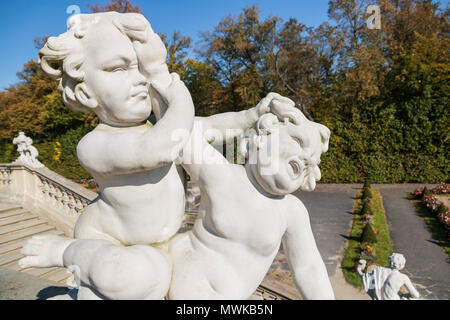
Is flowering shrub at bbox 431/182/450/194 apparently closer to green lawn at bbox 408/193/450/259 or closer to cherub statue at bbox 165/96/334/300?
green lawn at bbox 408/193/450/259

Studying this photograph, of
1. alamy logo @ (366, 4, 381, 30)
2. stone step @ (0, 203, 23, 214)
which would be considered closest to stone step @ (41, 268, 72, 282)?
stone step @ (0, 203, 23, 214)

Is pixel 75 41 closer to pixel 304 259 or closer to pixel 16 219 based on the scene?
pixel 304 259

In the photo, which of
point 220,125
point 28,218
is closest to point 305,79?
point 28,218

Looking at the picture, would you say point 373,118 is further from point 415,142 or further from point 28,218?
point 28,218

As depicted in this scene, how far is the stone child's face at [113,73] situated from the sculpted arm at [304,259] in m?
1.01

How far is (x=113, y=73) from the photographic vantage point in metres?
1.39

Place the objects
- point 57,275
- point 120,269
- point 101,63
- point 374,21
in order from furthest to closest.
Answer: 1. point 374,21
2. point 57,275
3. point 101,63
4. point 120,269

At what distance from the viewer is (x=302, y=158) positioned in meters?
1.41

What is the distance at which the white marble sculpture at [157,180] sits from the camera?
133 centimetres

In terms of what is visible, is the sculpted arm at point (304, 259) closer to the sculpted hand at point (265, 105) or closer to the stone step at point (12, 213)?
the sculpted hand at point (265, 105)

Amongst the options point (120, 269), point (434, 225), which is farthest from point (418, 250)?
point (120, 269)

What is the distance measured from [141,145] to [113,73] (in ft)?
1.29

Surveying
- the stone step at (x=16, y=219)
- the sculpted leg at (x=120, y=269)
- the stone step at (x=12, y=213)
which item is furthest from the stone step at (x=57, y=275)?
the sculpted leg at (x=120, y=269)

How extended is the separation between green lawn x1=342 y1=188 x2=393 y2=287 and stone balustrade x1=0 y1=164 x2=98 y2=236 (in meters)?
5.72
